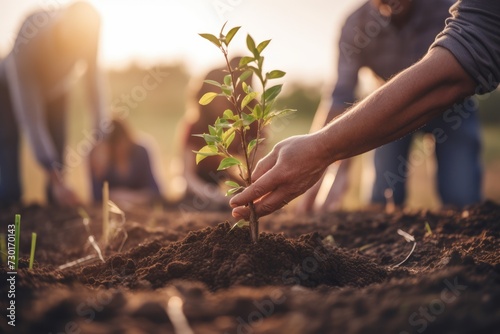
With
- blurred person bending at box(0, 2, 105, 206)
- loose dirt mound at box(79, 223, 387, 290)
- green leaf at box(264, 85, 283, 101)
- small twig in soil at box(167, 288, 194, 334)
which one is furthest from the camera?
blurred person bending at box(0, 2, 105, 206)

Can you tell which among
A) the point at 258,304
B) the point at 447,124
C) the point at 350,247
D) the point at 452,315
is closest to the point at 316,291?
the point at 258,304

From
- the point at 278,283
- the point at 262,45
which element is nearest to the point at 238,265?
the point at 278,283

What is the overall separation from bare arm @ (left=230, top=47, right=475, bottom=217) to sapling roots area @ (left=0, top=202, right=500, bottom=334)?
26 centimetres

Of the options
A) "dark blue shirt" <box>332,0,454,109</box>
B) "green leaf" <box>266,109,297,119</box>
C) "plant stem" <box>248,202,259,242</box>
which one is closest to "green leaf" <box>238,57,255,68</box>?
"green leaf" <box>266,109,297,119</box>

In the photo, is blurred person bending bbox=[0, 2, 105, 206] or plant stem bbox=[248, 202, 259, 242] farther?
blurred person bending bbox=[0, 2, 105, 206]

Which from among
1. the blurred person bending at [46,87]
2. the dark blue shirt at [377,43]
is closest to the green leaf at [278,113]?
the dark blue shirt at [377,43]

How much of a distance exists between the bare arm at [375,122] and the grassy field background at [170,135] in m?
0.72

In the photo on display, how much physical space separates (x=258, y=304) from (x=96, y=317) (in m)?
0.42

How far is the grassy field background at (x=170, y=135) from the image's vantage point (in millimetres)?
7301

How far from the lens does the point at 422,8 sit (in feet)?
13.0

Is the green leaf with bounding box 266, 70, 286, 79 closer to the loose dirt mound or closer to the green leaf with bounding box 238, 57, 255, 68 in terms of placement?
the green leaf with bounding box 238, 57, 255, 68

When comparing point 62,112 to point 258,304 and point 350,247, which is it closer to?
point 350,247

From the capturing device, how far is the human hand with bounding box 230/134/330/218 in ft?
5.91

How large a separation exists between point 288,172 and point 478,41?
84 cm
